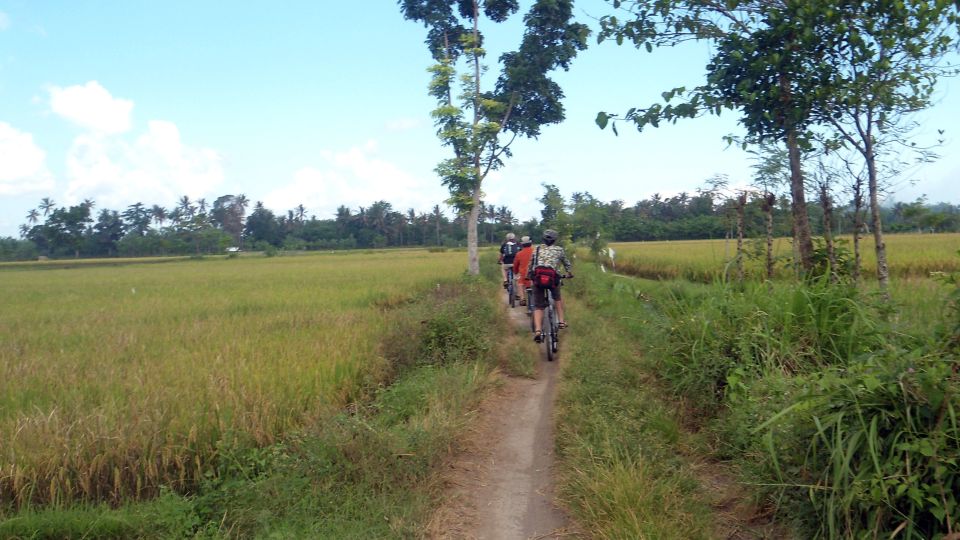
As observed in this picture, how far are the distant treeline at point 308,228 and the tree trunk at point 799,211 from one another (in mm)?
17033

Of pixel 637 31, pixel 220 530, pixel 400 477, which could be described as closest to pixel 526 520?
pixel 400 477

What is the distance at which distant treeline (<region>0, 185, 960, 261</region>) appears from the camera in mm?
25703

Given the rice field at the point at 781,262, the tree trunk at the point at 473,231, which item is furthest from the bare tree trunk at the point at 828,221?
the tree trunk at the point at 473,231

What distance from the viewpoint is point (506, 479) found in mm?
4285

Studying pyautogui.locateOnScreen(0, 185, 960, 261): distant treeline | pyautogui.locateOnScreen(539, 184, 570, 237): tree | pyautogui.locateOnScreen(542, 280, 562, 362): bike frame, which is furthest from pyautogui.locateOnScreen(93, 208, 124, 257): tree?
pyautogui.locateOnScreen(542, 280, 562, 362): bike frame

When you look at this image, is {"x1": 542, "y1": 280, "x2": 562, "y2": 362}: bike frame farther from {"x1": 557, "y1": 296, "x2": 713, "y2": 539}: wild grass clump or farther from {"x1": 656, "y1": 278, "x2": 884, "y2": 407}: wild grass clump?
{"x1": 656, "y1": 278, "x2": 884, "y2": 407}: wild grass clump

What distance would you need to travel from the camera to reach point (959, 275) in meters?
3.13

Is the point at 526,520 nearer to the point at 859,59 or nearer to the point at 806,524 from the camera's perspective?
the point at 806,524

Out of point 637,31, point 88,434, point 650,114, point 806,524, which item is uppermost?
point 637,31

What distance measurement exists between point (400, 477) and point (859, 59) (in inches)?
182

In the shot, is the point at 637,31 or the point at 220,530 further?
the point at 637,31

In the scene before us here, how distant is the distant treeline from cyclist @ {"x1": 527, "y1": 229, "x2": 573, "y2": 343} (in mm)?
14990

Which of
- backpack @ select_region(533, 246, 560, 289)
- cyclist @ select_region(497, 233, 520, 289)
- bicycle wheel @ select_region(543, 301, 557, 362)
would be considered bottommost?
bicycle wheel @ select_region(543, 301, 557, 362)

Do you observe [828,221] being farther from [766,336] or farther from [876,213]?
[766,336]
